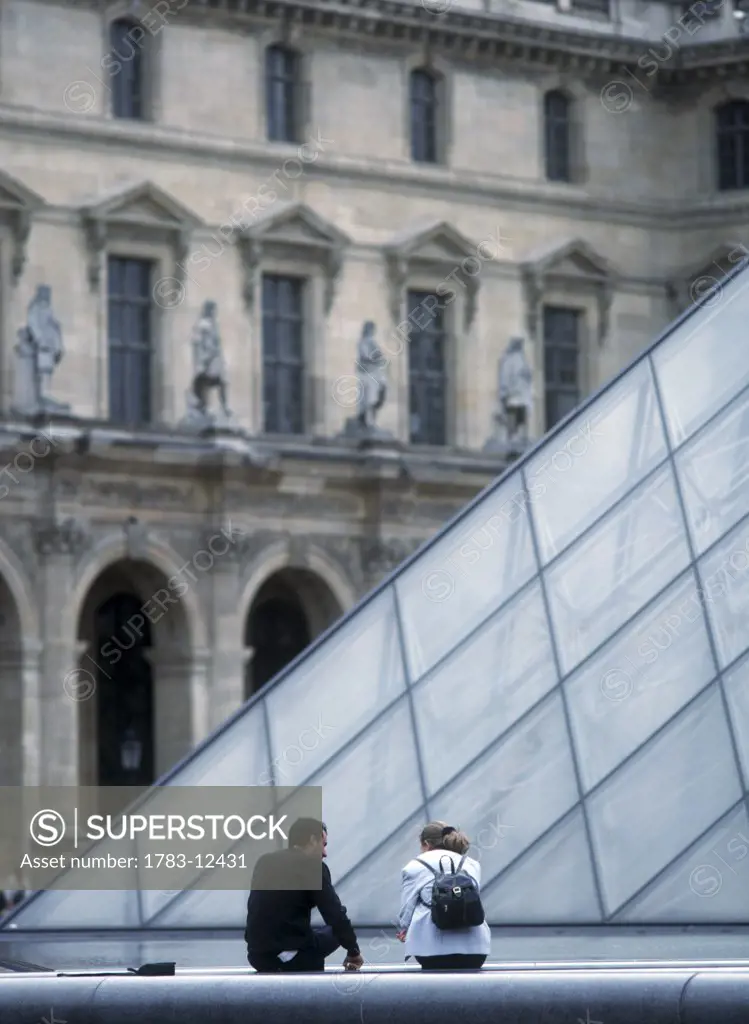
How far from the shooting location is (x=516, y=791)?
1972 cm

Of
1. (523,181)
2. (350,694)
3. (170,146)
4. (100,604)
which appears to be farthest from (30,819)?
(350,694)

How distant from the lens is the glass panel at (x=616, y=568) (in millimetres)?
20406

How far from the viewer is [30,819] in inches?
1527

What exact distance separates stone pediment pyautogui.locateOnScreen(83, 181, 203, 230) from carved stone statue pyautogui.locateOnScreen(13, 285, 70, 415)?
1.67m

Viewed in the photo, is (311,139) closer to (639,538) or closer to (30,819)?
(30,819)

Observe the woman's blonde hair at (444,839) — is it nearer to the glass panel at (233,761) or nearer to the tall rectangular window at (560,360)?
the glass panel at (233,761)

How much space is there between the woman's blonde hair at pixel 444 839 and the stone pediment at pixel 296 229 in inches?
1035

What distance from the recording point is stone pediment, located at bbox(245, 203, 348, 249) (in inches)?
1608

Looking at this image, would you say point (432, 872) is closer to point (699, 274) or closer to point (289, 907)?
point (289, 907)

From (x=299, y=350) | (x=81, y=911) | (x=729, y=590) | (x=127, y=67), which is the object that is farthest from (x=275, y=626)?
(x=729, y=590)

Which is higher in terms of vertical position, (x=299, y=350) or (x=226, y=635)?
(x=299, y=350)

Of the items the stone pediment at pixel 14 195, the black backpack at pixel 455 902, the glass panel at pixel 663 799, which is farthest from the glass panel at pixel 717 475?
the stone pediment at pixel 14 195

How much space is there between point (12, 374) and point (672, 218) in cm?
1137

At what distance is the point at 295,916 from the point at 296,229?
27.1 m
